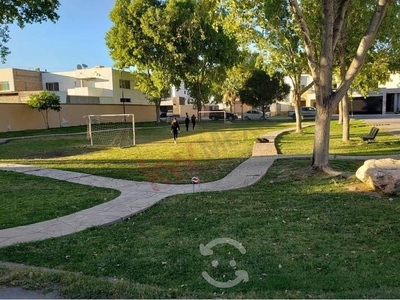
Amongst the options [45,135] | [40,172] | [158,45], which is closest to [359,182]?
[40,172]

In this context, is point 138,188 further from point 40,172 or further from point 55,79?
point 55,79

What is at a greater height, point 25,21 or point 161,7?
point 161,7

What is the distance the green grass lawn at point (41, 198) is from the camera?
6.53 metres

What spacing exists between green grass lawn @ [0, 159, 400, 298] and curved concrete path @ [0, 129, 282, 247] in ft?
1.12

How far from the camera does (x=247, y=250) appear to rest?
15.7 feet

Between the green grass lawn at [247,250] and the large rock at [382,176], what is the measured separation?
0.40 meters

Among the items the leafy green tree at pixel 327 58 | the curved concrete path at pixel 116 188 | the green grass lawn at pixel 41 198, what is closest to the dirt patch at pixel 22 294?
the curved concrete path at pixel 116 188

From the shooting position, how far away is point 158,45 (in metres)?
37.2

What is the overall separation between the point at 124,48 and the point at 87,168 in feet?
92.5

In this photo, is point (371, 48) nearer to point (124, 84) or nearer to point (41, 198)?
point (41, 198)

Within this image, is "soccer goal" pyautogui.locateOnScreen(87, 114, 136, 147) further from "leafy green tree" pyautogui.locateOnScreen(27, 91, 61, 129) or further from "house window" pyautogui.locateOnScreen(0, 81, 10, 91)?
"house window" pyautogui.locateOnScreen(0, 81, 10, 91)

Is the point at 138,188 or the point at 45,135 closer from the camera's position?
the point at 138,188

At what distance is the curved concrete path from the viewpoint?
5.70m

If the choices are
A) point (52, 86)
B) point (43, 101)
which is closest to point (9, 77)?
point (52, 86)
